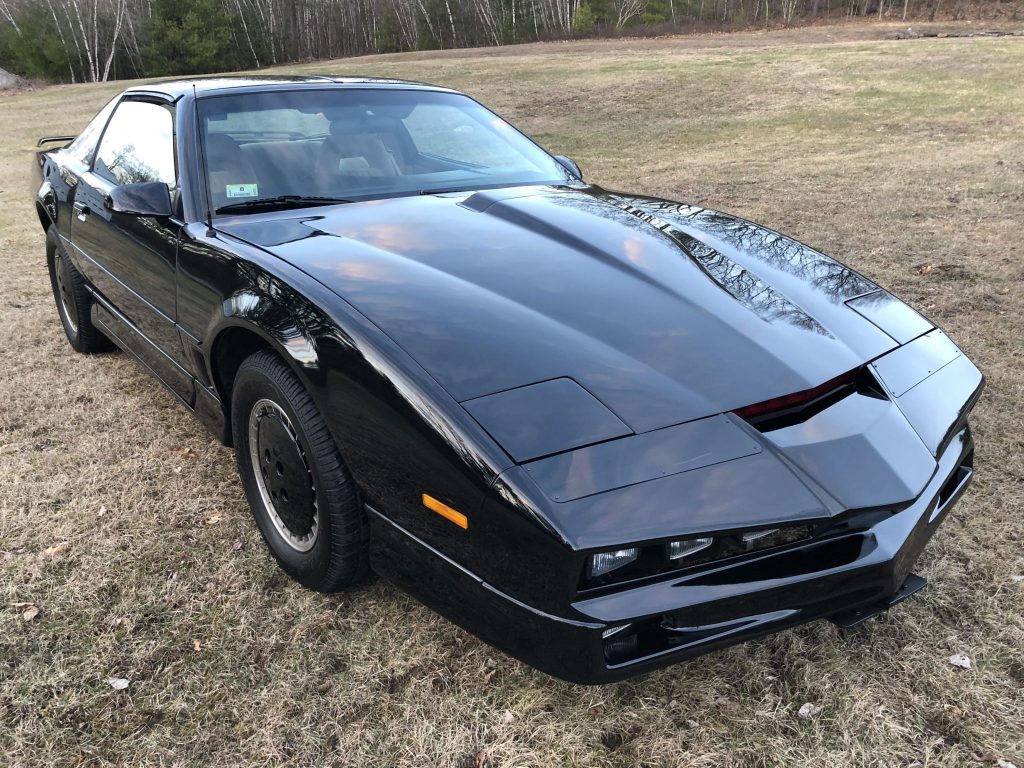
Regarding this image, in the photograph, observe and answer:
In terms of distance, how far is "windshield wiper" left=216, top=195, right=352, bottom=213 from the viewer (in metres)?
2.56

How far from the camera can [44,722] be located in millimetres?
1848

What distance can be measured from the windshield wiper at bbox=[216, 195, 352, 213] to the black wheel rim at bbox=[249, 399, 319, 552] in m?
0.75

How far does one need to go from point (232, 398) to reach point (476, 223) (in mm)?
973

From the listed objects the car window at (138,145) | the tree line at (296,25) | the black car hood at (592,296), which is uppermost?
the tree line at (296,25)

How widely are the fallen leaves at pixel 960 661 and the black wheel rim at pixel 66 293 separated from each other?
13.7 feet

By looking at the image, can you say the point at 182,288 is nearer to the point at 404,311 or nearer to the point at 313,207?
the point at 313,207

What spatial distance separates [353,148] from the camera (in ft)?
9.40

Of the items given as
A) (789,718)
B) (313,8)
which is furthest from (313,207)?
(313,8)

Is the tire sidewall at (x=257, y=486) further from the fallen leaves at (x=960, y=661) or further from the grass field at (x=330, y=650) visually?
the fallen leaves at (x=960, y=661)

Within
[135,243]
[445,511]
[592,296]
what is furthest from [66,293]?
[445,511]

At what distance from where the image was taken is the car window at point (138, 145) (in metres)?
2.85

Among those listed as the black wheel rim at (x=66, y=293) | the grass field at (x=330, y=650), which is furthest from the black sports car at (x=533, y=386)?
the black wheel rim at (x=66, y=293)

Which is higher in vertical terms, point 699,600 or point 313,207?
point 313,207

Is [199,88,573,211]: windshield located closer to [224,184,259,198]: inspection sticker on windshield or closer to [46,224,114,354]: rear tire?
[224,184,259,198]: inspection sticker on windshield
